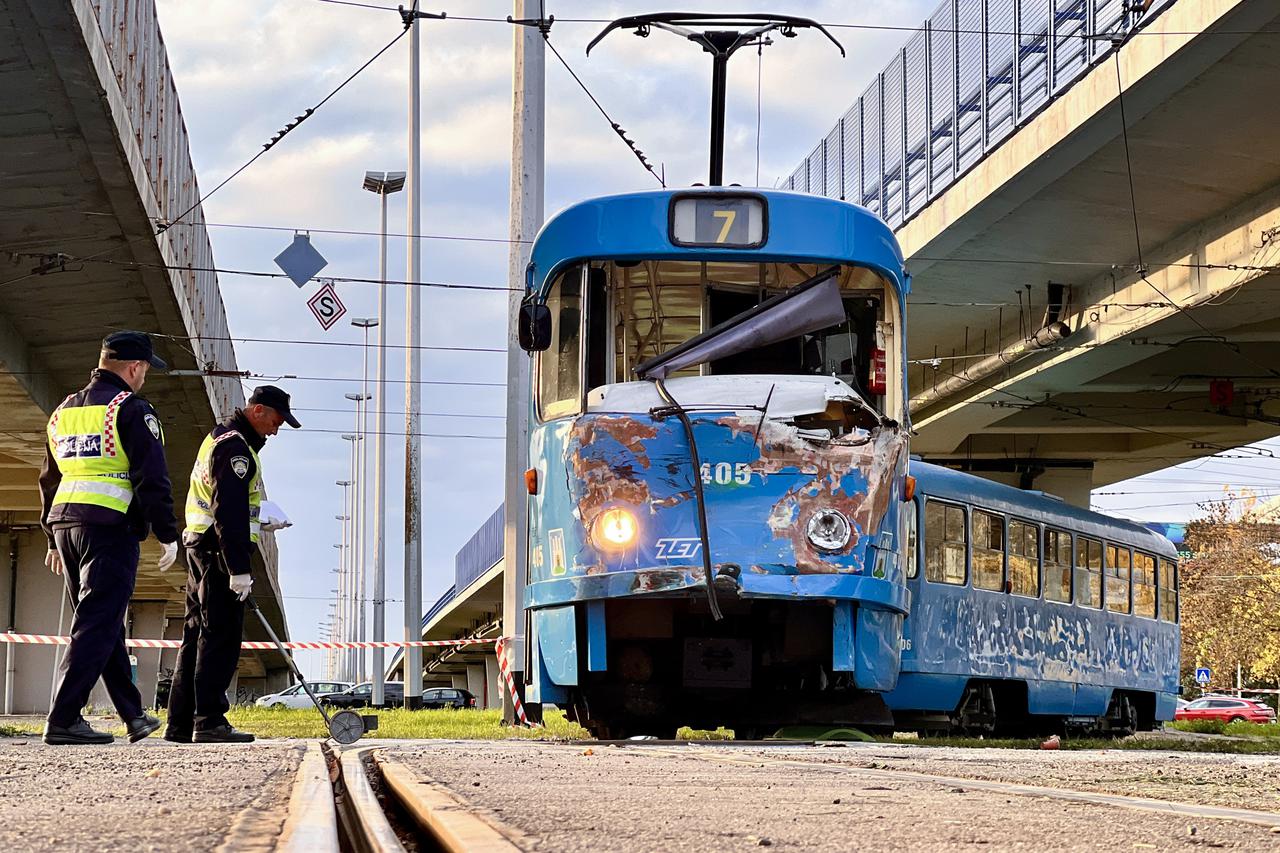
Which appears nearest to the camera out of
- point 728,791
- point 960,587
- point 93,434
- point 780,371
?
point 728,791

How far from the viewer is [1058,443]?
36438mm

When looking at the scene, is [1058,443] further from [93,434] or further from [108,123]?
[93,434]

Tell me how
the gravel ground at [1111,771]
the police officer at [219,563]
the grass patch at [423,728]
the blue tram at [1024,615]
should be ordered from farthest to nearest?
the blue tram at [1024,615] < the grass patch at [423,728] < the police officer at [219,563] < the gravel ground at [1111,771]

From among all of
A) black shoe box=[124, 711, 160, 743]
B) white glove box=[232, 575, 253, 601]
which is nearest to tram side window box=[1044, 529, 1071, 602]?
white glove box=[232, 575, 253, 601]

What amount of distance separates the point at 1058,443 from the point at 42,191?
2451cm

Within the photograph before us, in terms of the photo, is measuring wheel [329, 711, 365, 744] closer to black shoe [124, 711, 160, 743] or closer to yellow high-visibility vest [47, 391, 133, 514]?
black shoe [124, 711, 160, 743]

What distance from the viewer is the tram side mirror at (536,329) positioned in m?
11.3

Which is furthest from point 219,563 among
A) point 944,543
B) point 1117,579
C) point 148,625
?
point 148,625

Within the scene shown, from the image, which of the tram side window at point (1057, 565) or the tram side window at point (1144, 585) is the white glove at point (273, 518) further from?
the tram side window at point (1144, 585)

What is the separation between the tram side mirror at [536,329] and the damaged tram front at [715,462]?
0.04ft

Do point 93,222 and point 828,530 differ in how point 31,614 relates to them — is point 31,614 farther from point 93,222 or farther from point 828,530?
point 828,530

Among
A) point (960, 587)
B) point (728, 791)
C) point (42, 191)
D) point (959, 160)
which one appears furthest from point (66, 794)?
point (959, 160)

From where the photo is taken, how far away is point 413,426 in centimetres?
3162

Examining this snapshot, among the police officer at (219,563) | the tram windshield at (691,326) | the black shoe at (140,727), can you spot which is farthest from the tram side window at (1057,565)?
the black shoe at (140,727)
